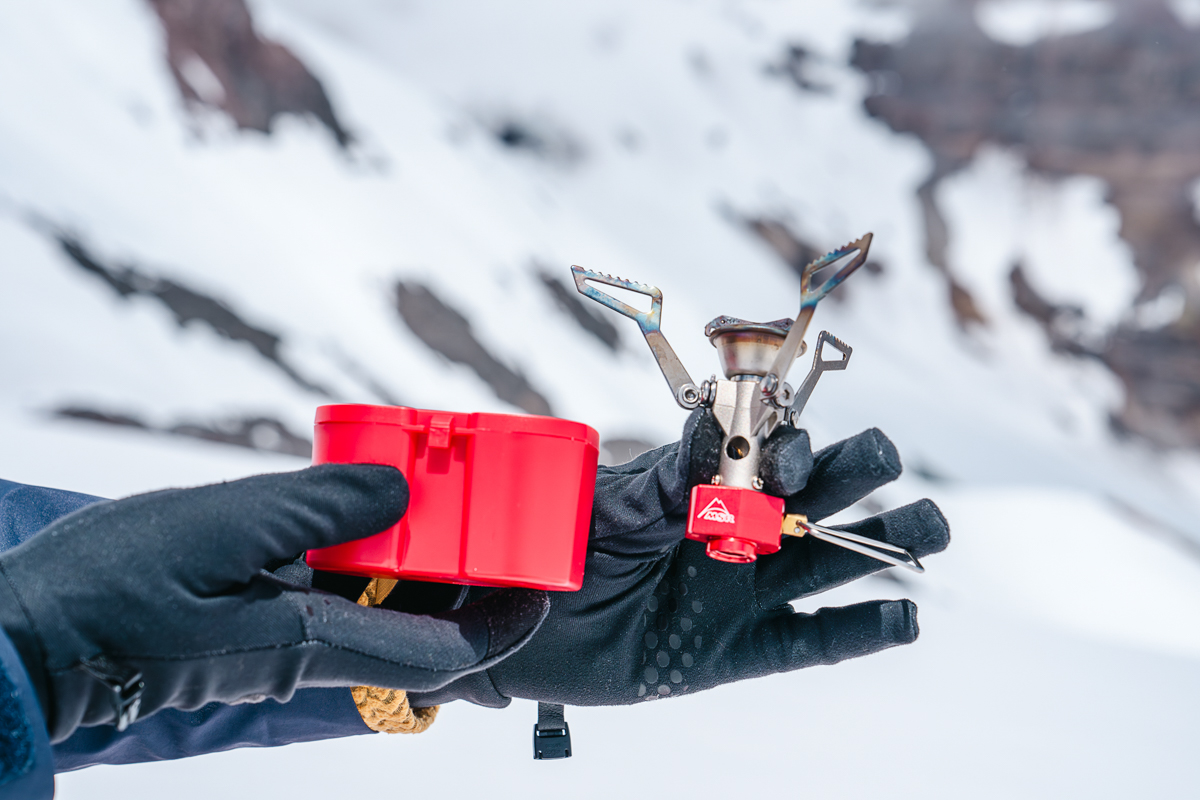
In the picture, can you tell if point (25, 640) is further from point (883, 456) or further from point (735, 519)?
point (883, 456)

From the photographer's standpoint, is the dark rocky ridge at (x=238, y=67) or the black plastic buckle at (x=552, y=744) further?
the dark rocky ridge at (x=238, y=67)

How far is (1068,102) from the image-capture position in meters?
Answer: 4.28

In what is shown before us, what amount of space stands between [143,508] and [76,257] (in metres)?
1.81

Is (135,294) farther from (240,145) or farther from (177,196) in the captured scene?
(240,145)

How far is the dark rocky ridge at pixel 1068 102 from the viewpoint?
406 cm

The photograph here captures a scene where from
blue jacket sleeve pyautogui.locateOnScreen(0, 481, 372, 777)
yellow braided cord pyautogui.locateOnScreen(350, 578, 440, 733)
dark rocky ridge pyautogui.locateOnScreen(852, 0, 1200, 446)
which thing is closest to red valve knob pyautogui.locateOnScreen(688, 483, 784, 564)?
yellow braided cord pyautogui.locateOnScreen(350, 578, 440, 733)

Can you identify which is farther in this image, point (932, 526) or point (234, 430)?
point (234, 430)

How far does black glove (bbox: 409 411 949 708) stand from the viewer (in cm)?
53

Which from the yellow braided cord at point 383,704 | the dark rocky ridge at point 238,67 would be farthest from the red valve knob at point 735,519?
the dark rocky ridge at point 238,67

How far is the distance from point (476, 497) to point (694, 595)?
0.73 feet

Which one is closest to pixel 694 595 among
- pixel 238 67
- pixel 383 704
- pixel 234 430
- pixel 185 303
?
pixel 383 704

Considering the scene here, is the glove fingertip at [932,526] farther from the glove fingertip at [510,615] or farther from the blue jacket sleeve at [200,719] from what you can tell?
the blue jacket sleeve at [200,719]

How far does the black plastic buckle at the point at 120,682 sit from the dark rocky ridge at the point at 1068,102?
405 cm

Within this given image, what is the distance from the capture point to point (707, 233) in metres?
3.70
